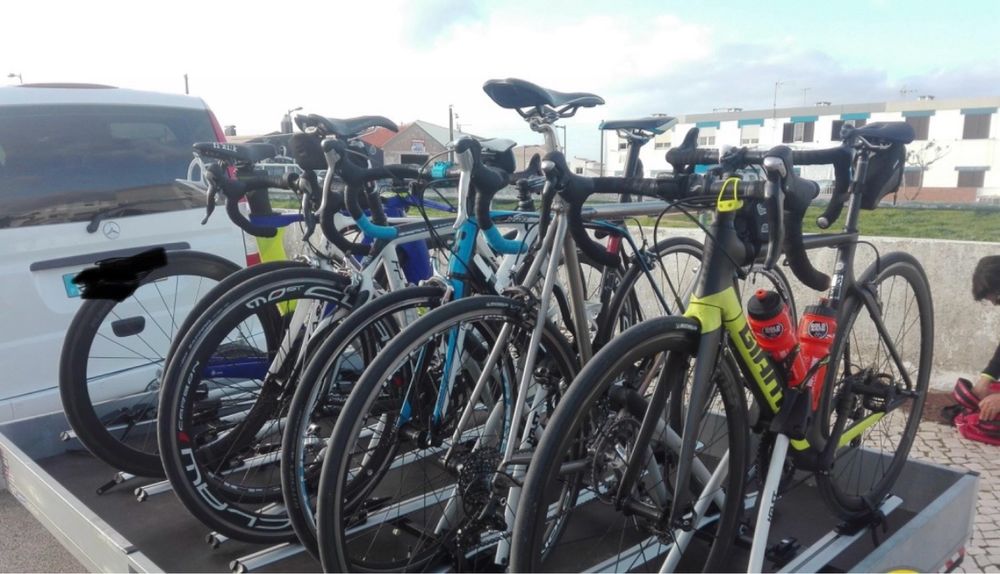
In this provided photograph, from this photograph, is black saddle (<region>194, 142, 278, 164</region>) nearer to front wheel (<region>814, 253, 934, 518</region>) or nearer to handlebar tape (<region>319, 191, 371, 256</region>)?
handlebar tape (<region>319, 191, 371, 256</region>)

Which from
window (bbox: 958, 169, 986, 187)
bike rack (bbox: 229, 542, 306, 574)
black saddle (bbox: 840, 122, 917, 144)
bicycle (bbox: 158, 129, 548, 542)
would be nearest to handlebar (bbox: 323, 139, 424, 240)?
bicycle (bbox: 158, 129, 548, 542)

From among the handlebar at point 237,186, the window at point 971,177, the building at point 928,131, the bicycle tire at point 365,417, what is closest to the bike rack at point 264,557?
the bicycle tire at point 365,417

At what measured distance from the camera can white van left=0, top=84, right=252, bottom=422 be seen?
3.49 metres

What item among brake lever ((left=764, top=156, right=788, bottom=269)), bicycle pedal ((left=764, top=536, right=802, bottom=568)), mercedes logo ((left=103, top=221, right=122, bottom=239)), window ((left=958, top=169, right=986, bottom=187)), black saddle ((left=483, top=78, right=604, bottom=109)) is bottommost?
window ((left=958, top=169, right=986, bottom=187))

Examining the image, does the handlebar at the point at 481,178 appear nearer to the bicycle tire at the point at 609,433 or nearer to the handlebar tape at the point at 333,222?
the handlebar tape at the point at 333,222

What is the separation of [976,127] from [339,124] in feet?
138

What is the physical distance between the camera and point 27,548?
11.5 feet

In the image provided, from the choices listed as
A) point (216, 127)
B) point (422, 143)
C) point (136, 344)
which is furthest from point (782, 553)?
point (422, 143)

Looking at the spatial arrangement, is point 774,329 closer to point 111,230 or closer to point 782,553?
point 782,553

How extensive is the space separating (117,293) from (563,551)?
7.06 ft

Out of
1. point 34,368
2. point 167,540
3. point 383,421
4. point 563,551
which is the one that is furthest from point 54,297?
point 563,551

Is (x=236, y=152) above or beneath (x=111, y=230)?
above

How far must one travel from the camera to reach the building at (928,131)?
1280 inches

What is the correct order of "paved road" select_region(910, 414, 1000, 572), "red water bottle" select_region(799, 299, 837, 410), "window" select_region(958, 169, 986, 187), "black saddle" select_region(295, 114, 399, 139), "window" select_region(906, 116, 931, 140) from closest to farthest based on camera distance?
"red water bottle" select_region(799, 299, 837, 410)
"black saddle" select_region(295, 114, 399, 139)
"paved road" select_region(910, 414, 1000, 572)
"window" select_region(906, 116, 931, 140)
"window" select_region(958, 169, 986, 187)
